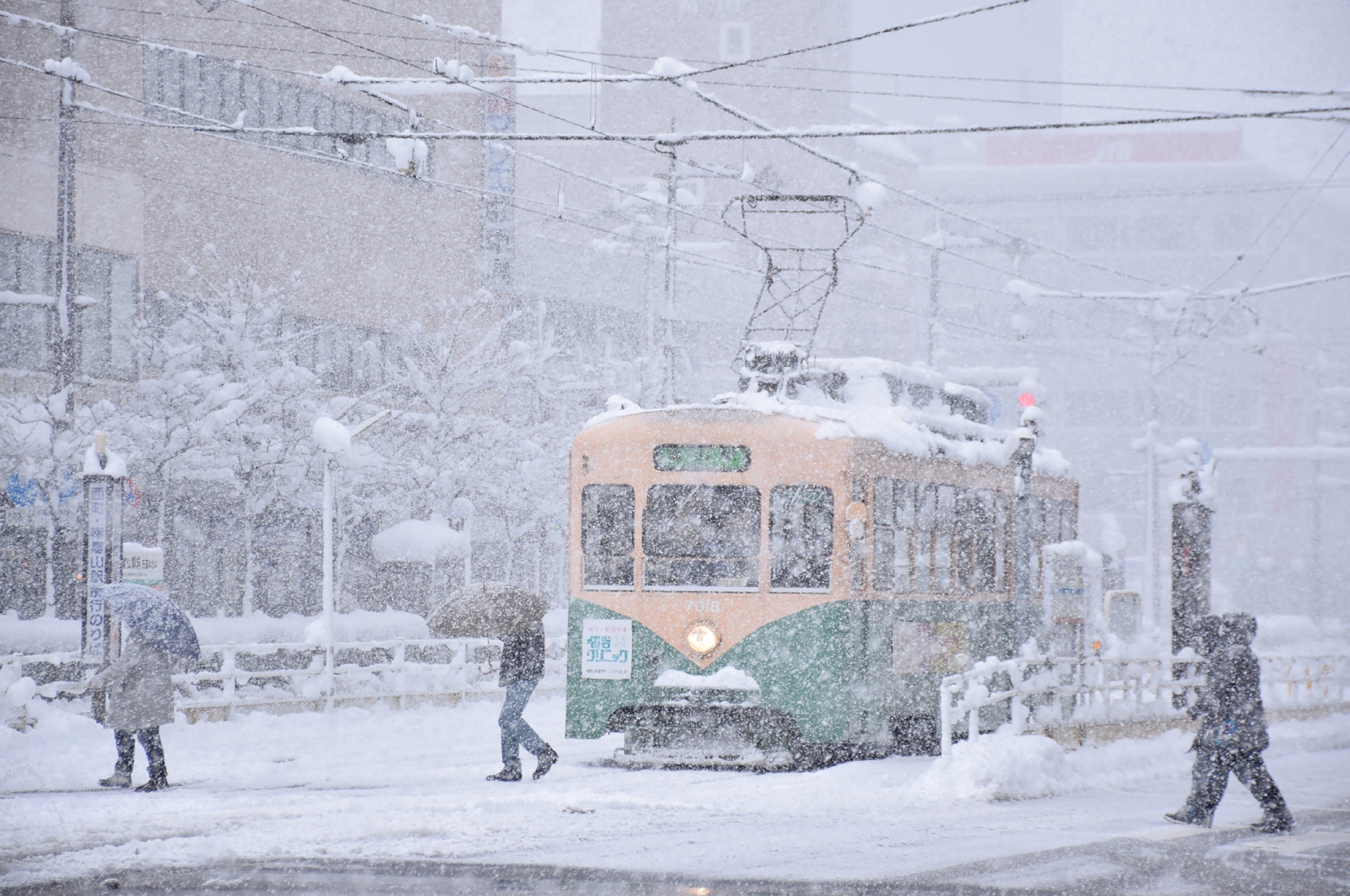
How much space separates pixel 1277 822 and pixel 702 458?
541 centimetres

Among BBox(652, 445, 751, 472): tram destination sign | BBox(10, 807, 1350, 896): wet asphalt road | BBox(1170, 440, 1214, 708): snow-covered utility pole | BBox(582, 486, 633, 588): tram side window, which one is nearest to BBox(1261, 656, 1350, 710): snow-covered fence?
BBox(1170, 440, 1214, 708): snow-covered utility pole

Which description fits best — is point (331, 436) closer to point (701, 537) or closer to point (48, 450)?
point (48, 450)

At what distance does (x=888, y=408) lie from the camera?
14953 millimetres

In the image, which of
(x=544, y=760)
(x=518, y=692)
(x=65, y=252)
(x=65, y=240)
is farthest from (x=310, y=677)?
(x=518, y=692)

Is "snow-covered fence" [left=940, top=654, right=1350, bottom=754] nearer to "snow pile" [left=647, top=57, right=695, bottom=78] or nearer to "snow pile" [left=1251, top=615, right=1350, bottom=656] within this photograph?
"snow pile" [left=647, top=57, right=695, bottom=78]

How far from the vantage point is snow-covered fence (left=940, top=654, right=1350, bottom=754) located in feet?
46.4

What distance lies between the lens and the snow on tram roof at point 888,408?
14055 mm

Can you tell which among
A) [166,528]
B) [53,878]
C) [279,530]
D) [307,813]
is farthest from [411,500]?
[53,878]

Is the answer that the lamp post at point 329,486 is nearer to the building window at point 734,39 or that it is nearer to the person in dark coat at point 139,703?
the person in dark coat at point 139,703

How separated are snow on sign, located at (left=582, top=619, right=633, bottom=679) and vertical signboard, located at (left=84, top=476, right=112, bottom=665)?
226 inches

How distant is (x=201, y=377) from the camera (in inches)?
1078

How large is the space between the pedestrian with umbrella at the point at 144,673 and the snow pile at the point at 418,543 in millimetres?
16055

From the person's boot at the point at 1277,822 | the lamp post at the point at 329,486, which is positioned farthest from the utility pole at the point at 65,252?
the person's boot at the point at 1277,822

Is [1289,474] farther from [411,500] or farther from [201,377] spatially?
[201,377]
